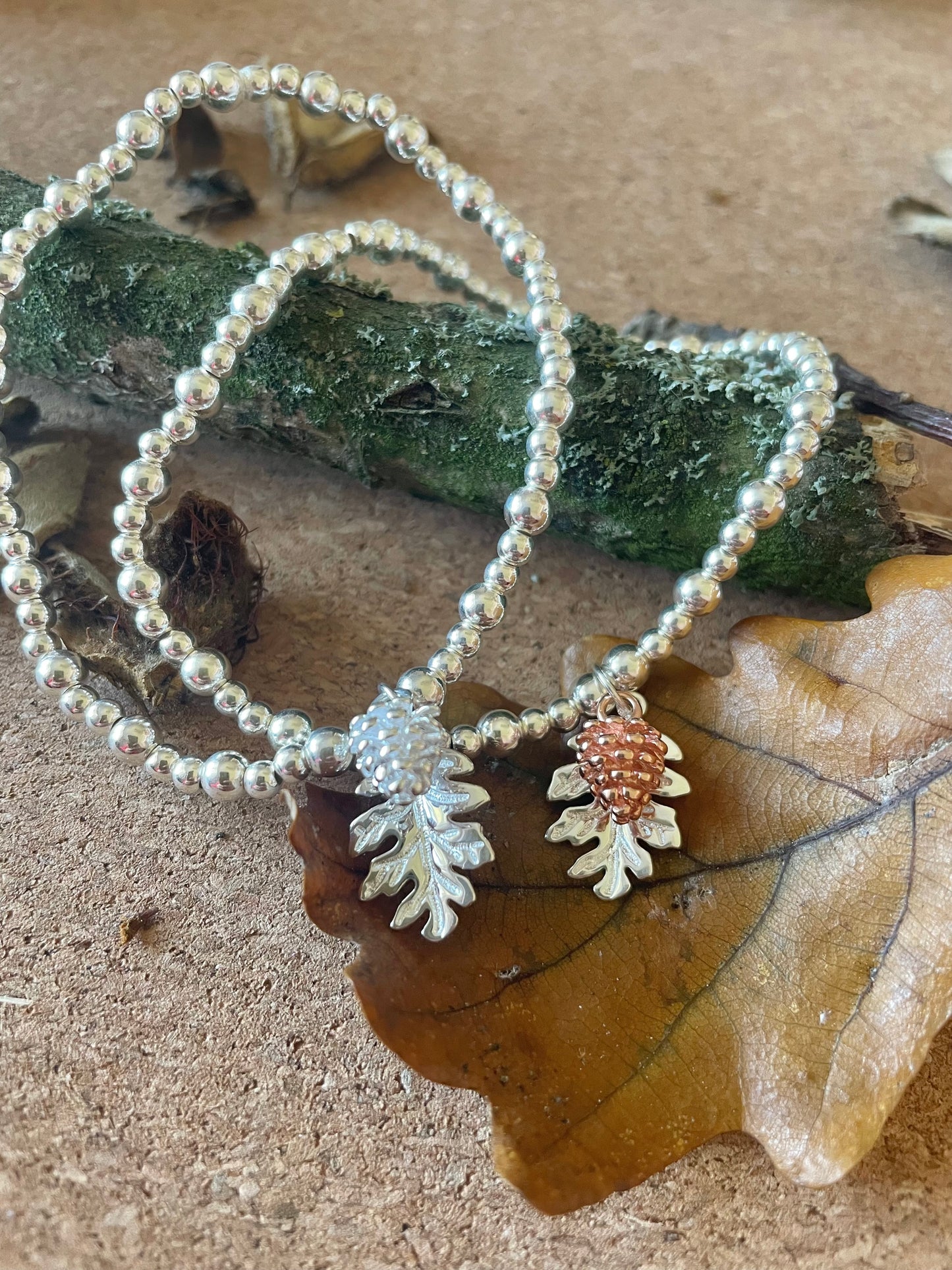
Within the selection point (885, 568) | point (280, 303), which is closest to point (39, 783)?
point (280, 303)

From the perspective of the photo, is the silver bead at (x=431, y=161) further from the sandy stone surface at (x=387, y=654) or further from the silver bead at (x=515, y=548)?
the silver bead at (x=515, y=548)

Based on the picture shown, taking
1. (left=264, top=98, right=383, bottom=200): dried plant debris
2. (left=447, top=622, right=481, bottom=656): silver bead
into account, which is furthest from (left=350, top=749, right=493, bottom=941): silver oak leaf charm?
(left=264, top=98, right=383, bottom=200): dried plant debris

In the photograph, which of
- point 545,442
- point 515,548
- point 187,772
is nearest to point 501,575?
point 515,548

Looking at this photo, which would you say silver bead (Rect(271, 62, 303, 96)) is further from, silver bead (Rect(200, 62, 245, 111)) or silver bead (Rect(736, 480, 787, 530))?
silver bead (Rect(736, 480, 787, 530))

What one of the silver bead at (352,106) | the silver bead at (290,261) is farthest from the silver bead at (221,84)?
the silver bead at (290,261)

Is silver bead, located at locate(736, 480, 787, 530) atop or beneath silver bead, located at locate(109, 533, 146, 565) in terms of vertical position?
atop

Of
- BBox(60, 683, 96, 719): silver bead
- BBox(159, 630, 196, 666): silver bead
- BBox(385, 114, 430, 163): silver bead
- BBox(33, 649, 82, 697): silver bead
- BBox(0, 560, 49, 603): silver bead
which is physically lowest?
BBox(60, 683, 96, 719): silver bead
